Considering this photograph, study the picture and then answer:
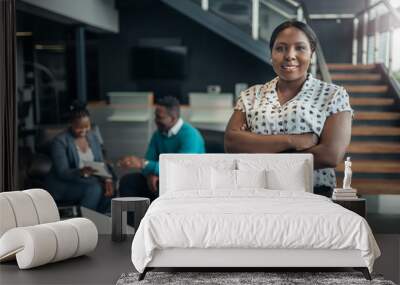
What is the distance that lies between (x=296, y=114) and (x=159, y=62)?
1640 mm

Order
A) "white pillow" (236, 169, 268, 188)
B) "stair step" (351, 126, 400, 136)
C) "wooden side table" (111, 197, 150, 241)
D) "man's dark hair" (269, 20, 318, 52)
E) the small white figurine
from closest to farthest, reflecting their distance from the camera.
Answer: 1. "white pillow" (236, 169, 268, 188)
2. the small white figurine
3. "wooden side table" (111, 197, 150, 241)
4. "man's dark hair" (269, 20, 318, 52)
5. "stair step" (351, 126, 400, 136)

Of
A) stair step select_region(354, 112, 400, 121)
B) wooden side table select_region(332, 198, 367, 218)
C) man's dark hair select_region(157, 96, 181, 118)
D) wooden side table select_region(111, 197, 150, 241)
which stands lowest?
wooden side table select_region(111, 197, 150, 241)

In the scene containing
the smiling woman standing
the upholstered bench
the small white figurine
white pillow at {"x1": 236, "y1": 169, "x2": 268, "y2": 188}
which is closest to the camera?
the upholstered bench

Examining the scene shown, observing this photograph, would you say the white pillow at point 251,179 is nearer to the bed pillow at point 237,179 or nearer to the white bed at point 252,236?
the bed pillow at point 237,179

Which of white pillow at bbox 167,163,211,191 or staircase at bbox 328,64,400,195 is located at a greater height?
staircase at bbox 328,64,400,195

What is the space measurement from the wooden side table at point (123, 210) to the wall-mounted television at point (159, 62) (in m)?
1.50

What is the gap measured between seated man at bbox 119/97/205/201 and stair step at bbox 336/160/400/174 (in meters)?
1.70

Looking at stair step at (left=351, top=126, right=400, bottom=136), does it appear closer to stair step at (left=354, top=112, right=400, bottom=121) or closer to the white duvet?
stair step at (left=354, top=112, right=400, bottom=121)

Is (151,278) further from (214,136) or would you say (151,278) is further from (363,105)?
(363,105)

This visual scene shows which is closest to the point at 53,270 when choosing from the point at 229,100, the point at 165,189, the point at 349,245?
the point at 165,189

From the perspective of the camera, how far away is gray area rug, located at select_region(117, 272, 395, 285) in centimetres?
545

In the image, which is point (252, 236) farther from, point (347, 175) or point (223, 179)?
point (347, 175)

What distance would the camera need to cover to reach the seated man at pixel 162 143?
314 inches

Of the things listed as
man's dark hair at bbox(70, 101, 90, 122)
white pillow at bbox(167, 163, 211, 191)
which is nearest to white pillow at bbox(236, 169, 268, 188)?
white pillow at bbox(167, 163, 211, 191)
